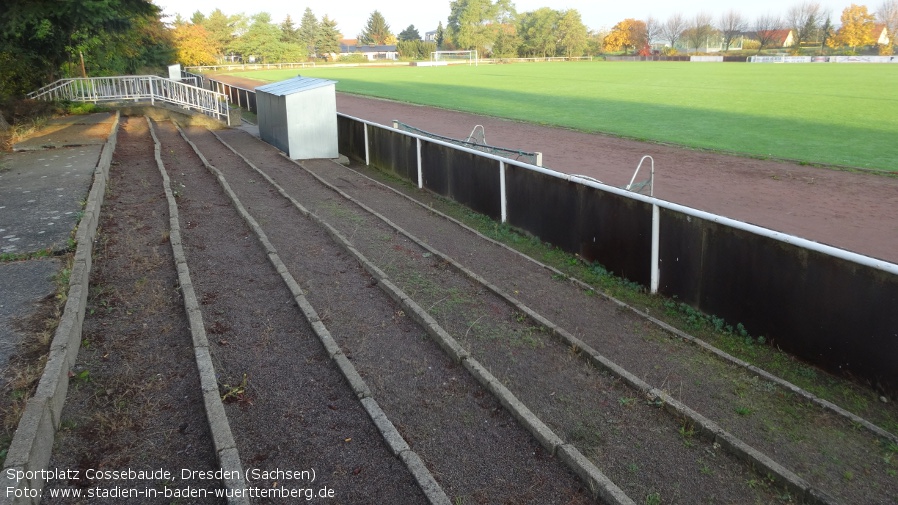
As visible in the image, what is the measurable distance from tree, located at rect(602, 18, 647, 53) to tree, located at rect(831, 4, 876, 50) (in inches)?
1376

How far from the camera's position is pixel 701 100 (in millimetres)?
31703

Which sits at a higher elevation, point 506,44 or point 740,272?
point 506,44

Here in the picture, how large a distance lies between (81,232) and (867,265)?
26.0ft

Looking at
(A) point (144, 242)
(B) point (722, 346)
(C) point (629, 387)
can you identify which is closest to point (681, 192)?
(B) point (722, 346)

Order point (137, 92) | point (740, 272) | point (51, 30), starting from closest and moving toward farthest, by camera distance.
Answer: point (740, 272), point (51, 30), point (137, 92)

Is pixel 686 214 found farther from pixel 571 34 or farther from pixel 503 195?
pixel 571 34

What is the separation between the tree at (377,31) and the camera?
17375 centimetres

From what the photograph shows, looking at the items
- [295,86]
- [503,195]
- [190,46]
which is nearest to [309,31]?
[190,46]

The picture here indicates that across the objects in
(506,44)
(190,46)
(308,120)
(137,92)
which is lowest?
(308,120)

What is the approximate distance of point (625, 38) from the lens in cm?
13112

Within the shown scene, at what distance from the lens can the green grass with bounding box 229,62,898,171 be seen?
1882 cm

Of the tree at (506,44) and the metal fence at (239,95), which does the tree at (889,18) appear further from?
the metal fence at (239,95)


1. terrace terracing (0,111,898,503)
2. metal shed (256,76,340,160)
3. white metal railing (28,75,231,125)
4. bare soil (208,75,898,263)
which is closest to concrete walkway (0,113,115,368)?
terrace terracing (0,111,898,503)

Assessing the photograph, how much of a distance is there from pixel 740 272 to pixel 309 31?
5791 inches
